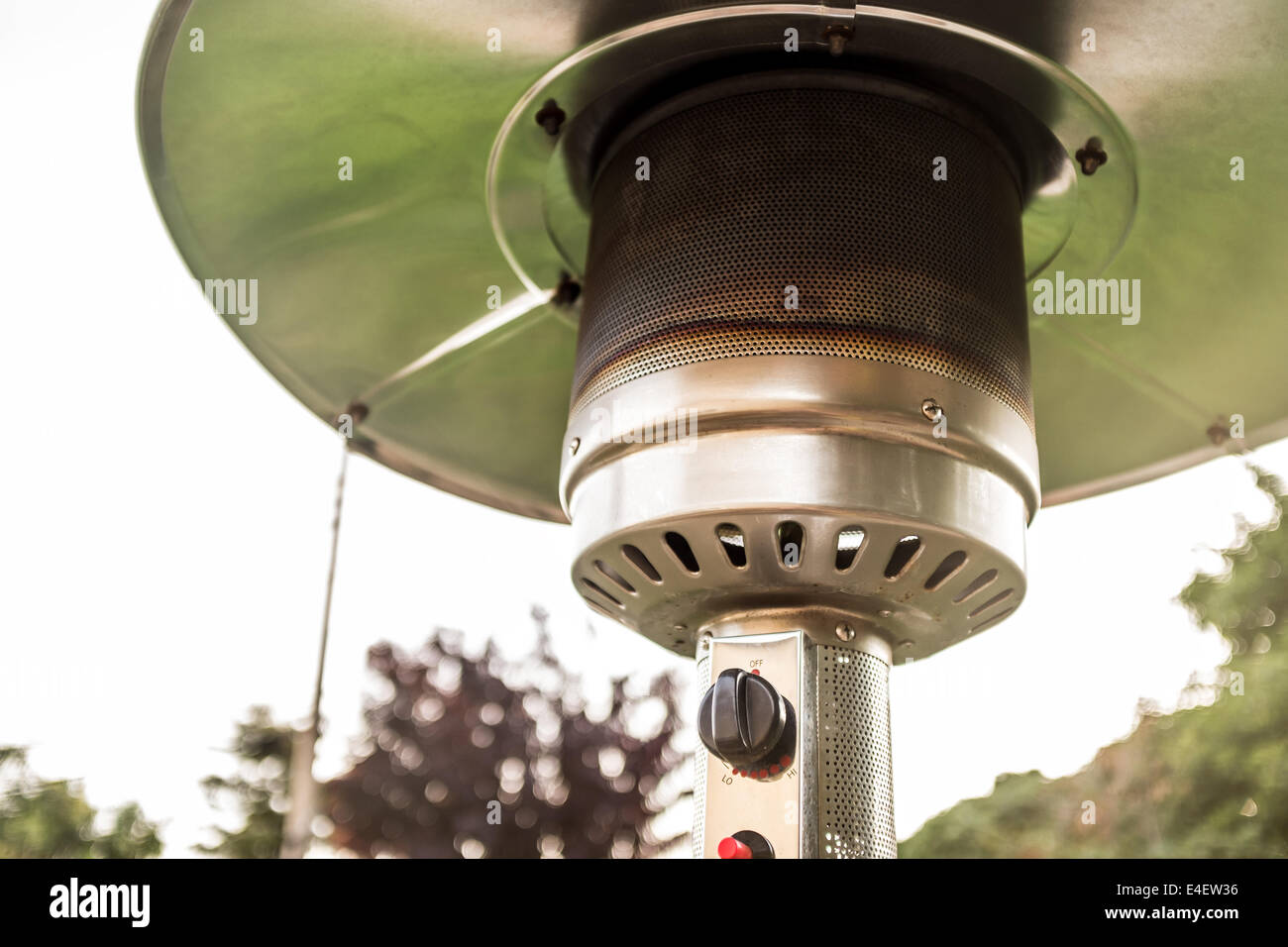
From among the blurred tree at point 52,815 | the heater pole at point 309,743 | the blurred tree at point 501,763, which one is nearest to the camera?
the heater pole at point 309,743

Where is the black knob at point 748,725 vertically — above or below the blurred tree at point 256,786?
below

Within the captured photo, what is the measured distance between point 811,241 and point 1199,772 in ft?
12.8

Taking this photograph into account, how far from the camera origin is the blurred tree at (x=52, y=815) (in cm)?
246

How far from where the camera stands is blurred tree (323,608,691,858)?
5180 mm

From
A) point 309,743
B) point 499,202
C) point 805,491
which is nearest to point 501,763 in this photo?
point 309,743

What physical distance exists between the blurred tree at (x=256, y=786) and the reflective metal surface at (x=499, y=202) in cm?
240

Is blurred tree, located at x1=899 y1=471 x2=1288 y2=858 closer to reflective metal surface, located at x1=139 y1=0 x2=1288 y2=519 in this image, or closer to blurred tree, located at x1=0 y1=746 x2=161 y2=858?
blurred tree, located at x1=0 y1=746 x2=161 y2=858

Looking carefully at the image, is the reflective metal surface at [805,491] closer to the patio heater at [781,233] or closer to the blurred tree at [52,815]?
the patio heater at [781,233]

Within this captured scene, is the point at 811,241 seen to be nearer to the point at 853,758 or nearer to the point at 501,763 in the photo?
the point at 853,758

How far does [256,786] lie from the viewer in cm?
425

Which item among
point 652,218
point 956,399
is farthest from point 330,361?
point 956,399

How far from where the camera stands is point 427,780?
5.36 meters

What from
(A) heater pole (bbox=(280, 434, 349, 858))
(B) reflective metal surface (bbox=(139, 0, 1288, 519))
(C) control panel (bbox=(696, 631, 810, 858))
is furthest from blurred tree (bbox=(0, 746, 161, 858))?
(C) control panel (bbox=(696, 631, 810, 858))

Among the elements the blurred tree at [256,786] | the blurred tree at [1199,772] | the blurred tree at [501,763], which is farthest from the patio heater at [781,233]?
the blurred tree at [501,763]
